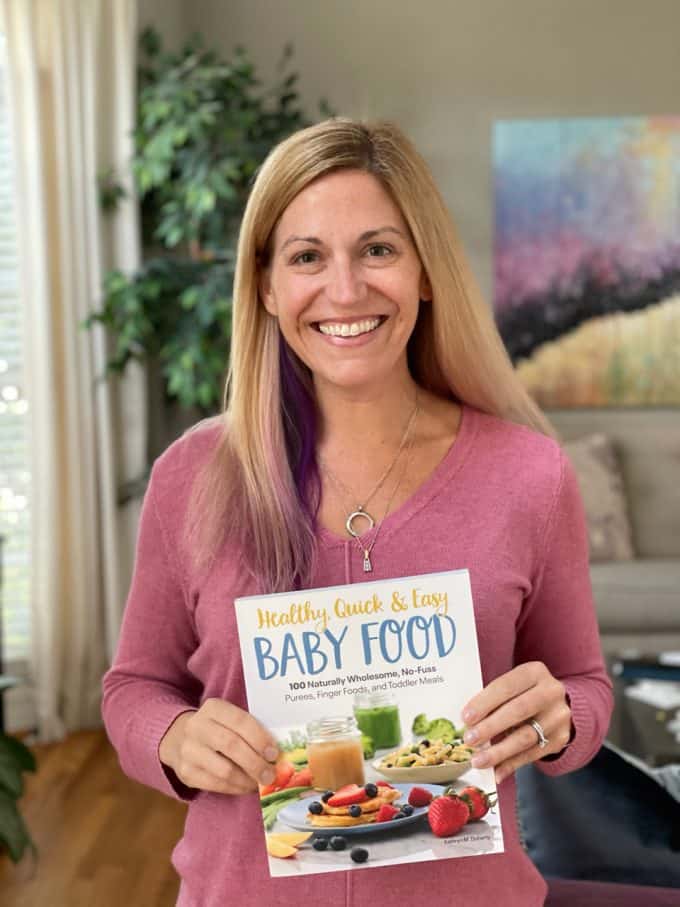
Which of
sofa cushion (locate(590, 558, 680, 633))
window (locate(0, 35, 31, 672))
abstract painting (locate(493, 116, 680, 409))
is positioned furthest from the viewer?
abstract painting (locate(493, 116, 680, 409))

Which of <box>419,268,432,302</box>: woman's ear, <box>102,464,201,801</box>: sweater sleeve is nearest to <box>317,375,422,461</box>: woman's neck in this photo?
<box>419,268,432,302</box>: woman's ear

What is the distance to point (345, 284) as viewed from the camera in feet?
3.84

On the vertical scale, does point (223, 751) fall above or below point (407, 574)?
below

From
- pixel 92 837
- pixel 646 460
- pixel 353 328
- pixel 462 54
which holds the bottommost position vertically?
pixel 92 837

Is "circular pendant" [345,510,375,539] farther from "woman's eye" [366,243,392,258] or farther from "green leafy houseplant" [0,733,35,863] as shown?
"green leafy houseplant" [0,733,35,863]

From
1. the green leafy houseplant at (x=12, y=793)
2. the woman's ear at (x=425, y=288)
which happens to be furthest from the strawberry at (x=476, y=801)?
the green leafy houseplant at (x=12, y=793)

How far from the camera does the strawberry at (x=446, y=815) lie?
41.3 inches

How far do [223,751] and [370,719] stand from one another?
0.14m

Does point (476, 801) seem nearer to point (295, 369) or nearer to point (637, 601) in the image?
point (295, 369)

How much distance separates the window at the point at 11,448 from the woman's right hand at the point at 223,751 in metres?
2.79

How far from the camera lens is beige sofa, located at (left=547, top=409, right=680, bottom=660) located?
3934 millimetres

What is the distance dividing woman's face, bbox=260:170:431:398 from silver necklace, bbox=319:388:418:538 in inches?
3.8

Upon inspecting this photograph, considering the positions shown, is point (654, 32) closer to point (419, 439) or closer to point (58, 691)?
point (58, 691)

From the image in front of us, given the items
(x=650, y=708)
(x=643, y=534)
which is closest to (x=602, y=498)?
(x=643, y=534)
